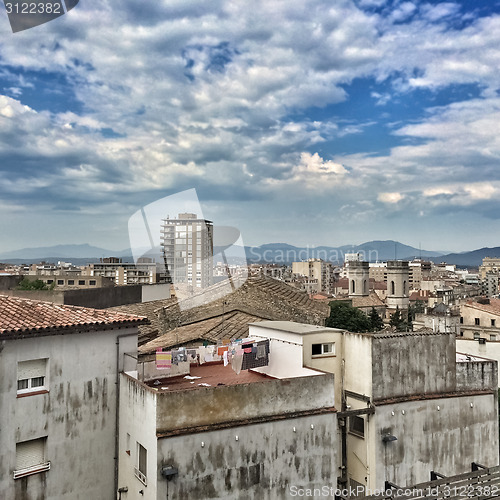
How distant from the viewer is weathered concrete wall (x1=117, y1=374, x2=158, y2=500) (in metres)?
11.7

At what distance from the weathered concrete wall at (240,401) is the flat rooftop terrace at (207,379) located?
2.07ft

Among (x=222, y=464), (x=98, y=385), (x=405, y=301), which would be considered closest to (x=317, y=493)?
(x=222, y=464)

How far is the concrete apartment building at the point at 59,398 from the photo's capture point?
12.1 m

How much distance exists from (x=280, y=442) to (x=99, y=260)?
166590 millimetres

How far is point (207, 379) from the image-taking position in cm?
1545

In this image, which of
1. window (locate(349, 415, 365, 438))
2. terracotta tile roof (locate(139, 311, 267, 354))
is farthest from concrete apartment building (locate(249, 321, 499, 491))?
terracotta tile roof (locate(139, 311, 267, 354))

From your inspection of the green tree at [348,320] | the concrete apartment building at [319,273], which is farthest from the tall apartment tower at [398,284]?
the concrete apartment building at [319,273]

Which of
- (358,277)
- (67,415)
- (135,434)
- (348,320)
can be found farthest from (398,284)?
(67,415)

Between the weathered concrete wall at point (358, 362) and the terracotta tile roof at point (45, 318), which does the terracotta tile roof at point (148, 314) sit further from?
the weathered concrete wall at point (358, 362)

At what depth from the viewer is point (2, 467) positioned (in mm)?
11883

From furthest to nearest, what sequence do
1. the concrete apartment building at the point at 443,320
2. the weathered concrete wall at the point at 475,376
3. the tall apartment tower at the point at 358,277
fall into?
1. the tall apartment tower at the point at 358,277
2. the concrete apartment building at the point at 443,320
3. the weathered concrete wall at the point at 475,376

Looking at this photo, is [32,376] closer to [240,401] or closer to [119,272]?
[240,401]

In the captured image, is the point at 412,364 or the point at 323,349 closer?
the point at 323,349

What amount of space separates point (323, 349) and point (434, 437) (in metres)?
5.15
